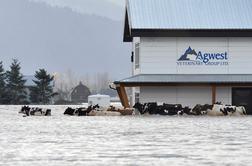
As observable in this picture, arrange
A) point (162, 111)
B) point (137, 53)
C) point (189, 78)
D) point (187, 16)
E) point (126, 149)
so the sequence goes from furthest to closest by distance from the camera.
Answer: point (137, 53) < point (187, 16) < point (189, 78) < point (162, 111) < point (126, 149)

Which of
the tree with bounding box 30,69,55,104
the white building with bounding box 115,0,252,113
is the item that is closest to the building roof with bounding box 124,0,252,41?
the white building with bounding box 115,0,252,113

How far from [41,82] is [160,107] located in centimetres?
6078

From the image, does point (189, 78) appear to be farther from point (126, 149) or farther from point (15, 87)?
point (15, 87)

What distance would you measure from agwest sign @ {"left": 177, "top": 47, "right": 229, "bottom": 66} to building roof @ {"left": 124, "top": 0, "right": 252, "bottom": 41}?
1595mm

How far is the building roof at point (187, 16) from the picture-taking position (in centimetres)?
5231

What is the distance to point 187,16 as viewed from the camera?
177ft

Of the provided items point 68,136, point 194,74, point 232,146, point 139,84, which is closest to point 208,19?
point 194,74

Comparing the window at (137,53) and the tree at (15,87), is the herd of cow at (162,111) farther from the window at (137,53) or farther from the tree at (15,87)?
the tree at (15,87)

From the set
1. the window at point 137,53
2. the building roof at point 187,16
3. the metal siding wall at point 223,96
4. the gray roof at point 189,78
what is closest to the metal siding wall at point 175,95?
the metal siding wall at point 223,96

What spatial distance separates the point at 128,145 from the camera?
19.4m

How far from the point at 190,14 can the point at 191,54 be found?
341 cm

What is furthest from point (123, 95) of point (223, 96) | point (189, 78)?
point (223, 96)

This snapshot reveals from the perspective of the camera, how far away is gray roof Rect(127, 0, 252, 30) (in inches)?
2072

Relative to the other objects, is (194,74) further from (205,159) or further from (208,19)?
(205,159)
